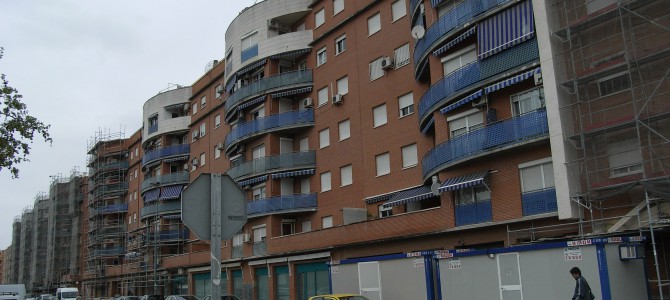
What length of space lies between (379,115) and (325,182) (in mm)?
6156

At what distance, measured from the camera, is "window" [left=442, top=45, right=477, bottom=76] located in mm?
25234

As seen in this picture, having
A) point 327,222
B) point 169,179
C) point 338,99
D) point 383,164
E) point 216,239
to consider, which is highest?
point 338,99

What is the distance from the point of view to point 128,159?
7369 centimetres

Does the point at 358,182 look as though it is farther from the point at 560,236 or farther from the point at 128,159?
the point at 128,159

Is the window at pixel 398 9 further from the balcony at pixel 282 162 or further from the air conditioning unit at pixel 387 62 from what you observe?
the balcony at pixel 282 162

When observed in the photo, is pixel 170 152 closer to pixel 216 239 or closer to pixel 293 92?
pixel 293 92

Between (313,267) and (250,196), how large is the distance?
9226 mm

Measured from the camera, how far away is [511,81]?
22.3m

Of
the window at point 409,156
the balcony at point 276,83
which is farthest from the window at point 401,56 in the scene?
the balcony at point 276,83

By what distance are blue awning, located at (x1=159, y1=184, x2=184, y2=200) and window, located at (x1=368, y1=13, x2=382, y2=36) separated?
28554 mm

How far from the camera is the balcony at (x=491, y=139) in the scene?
2153 centimetres

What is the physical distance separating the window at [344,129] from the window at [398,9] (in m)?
6.52

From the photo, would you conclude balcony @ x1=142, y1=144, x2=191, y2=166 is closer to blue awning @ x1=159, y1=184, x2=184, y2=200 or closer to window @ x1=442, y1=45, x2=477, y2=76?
blue awning @ x1=159, y1=184, x2=184, y2=200

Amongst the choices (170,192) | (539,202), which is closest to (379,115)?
(539,202)
